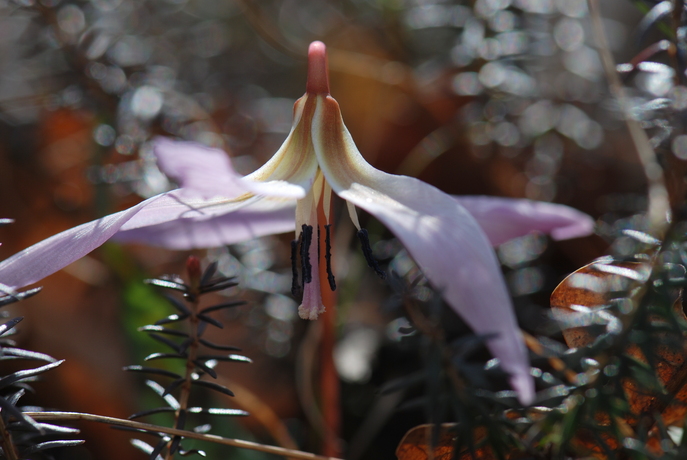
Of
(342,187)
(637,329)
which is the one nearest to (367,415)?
(342,187)

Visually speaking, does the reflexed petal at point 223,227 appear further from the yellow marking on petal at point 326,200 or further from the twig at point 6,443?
the twig at point 6,443

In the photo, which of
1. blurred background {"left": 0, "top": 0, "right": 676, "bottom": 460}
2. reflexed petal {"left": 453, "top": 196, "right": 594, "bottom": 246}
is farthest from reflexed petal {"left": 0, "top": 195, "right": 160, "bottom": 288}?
blurred background {"left": 0, "top": 0, "right": 676, "bottom": 460}

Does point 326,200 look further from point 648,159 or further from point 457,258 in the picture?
point 648,159

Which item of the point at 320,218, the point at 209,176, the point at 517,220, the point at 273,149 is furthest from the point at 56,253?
the point at 273,149

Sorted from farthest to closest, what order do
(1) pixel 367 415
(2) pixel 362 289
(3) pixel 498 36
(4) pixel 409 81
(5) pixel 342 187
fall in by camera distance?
(4) pixel 409 81
(2) pixel 362 289
(3) pixel 498 36
(1) pixel 367 415
(5) pixel 342 187

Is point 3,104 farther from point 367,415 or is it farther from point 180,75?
point 367,415

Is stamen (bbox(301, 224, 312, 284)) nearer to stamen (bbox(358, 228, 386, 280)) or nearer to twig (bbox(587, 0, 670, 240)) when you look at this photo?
stamen (bbox(358, 228, 386, 280))
